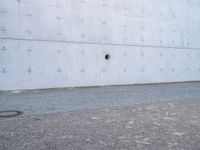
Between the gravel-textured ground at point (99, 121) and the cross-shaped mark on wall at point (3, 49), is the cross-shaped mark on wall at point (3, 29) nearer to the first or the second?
the cross-shaped mark on wall at point (3, 49)

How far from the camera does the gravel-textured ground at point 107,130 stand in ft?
9.59

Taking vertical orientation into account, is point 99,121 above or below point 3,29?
below

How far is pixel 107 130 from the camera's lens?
11.4 feet

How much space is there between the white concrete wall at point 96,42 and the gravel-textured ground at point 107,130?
8.07 ft

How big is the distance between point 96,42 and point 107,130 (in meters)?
4.02

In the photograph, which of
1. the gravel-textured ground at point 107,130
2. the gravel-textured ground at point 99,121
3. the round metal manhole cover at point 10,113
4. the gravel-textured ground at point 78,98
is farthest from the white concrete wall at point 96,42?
the gravel-textured ground at point 107,130

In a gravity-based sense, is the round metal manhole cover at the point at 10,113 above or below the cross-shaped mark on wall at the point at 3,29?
below

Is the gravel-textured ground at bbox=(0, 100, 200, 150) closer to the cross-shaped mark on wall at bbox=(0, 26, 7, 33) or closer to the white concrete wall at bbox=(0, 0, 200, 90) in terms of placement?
the white concrete wall at bbox=(0, 0, 200, 90)

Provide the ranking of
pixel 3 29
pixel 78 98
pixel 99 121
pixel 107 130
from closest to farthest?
pixel 107 130 < pixel 99 121 < pixel 78 98 < pixel 3 29

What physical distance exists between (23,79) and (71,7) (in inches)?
90.2

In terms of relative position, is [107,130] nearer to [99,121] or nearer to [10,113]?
[99,121]

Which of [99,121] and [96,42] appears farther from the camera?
[96,42]

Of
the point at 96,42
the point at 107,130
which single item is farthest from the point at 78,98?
the point at 96,42

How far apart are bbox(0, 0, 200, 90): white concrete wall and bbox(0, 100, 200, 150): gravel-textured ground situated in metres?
2.46
